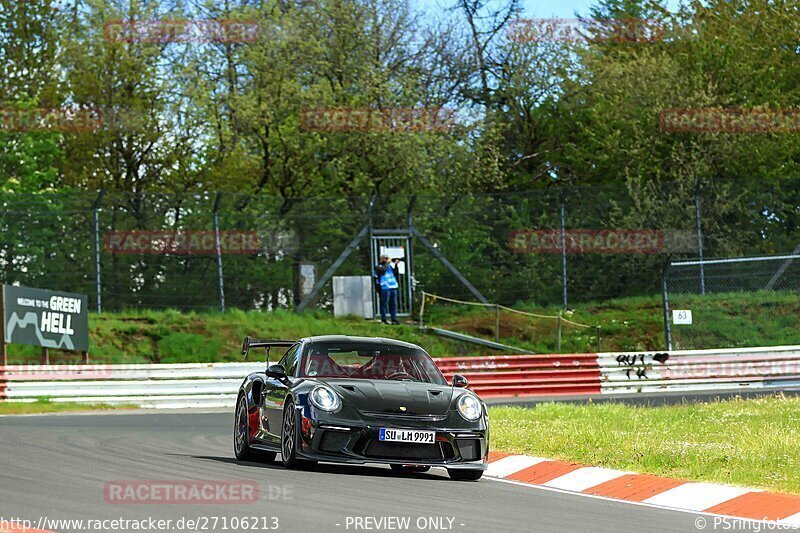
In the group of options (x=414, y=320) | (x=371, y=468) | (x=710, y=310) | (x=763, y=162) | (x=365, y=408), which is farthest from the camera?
(x=763, y=162)

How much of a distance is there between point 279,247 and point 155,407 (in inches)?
328

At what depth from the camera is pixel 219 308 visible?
3091 cm

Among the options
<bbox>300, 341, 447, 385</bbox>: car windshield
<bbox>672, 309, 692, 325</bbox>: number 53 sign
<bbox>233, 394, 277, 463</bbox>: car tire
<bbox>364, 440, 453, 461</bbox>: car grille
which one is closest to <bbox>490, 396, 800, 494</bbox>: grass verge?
<bbox>300, 341, 447, 385</bbox>: car windshield

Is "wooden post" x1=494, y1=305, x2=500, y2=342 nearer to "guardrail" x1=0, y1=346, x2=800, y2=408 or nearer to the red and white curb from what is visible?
"guardrail" x1=0, y1=346, x2=800, y2=408

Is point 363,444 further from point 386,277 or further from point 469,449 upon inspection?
point 386,277

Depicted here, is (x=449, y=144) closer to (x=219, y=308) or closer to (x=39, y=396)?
(x=219, y=308)

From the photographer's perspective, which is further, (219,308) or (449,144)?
(449,144)

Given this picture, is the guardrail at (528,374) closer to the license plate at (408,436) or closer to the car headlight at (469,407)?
the car headlight at (469,407)

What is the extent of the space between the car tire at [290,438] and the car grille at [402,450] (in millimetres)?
674

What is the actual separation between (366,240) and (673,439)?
19.7 metres

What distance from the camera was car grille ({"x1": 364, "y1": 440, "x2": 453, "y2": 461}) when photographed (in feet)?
36.2

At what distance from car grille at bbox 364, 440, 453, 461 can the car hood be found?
28 centimetres

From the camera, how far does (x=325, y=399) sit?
11.2m

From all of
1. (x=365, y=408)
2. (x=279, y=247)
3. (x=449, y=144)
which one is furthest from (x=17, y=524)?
(x=449, y=144)
